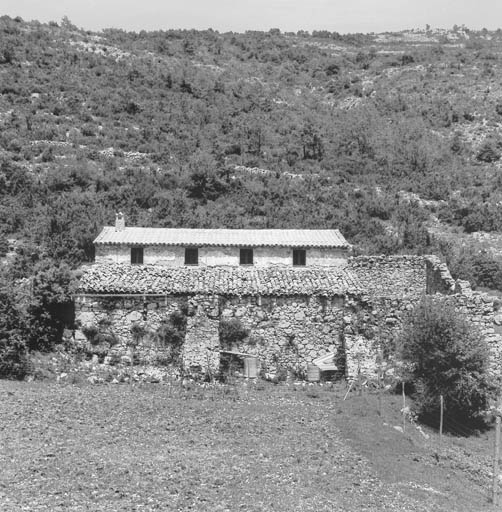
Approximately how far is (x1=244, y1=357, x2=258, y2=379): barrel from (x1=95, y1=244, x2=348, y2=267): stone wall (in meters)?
6.87

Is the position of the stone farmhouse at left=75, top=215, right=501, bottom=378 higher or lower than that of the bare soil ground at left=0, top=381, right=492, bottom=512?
higher

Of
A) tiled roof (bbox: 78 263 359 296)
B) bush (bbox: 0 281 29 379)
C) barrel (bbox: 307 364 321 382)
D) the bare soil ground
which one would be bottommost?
the bare soil ground

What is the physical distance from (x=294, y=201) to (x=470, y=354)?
2919 cm

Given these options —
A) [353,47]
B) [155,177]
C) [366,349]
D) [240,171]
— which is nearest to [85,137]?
[155,177]

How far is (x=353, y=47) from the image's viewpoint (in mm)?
97438

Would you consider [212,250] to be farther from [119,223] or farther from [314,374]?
[314,374]

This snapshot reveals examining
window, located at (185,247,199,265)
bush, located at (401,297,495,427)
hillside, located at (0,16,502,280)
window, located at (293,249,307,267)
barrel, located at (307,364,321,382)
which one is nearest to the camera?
bush, located at (401,297,495,427)

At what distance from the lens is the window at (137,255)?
89.0ft

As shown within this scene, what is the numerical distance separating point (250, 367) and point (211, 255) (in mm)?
7301

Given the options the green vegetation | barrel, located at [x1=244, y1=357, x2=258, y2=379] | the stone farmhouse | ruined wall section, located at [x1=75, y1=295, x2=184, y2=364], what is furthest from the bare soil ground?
the green vegetation

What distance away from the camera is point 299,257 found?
1089 inches

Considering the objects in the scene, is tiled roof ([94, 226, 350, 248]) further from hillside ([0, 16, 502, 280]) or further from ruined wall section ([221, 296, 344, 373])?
ruined wall section ([221, 296, 344, 373])

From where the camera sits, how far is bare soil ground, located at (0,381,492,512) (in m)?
11.7

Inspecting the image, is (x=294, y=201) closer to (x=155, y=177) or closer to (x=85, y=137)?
(x=155, y=177)
